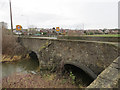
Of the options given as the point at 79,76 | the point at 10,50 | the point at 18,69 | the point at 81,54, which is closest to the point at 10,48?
the point at 10,50

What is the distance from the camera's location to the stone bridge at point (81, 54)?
4766 millimetres

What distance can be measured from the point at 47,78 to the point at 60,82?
1.44 metres

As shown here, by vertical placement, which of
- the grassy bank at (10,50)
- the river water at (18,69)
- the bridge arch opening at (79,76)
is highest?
the grassy bank at (10,50)

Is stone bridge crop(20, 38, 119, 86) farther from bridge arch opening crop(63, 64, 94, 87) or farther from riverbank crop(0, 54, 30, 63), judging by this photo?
riverbank crop(0, 54, 30, 63)

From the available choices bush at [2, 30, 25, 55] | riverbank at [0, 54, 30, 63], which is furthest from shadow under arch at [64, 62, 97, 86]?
bush at [2, 30, 25, 55]

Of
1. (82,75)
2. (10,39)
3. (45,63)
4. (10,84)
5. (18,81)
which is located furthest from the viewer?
(10,39)

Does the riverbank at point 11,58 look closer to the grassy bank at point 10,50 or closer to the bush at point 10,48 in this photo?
the grassy bank at point 10,50

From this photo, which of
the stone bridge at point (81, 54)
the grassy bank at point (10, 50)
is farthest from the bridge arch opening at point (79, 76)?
the grassy bank at point (10, 50)

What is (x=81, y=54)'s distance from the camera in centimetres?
630

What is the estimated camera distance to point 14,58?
15.5m

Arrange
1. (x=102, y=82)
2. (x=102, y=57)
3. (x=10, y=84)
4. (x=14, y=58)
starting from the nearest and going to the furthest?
(x=102, y=82), (x=102, y=57), (x=10, y=84), (x=14, y=58)

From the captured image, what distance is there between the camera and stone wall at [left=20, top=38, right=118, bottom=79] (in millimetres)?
4781

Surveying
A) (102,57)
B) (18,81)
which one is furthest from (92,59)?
(18,81)

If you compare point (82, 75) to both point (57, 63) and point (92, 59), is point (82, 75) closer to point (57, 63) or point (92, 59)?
point (57, 63)
